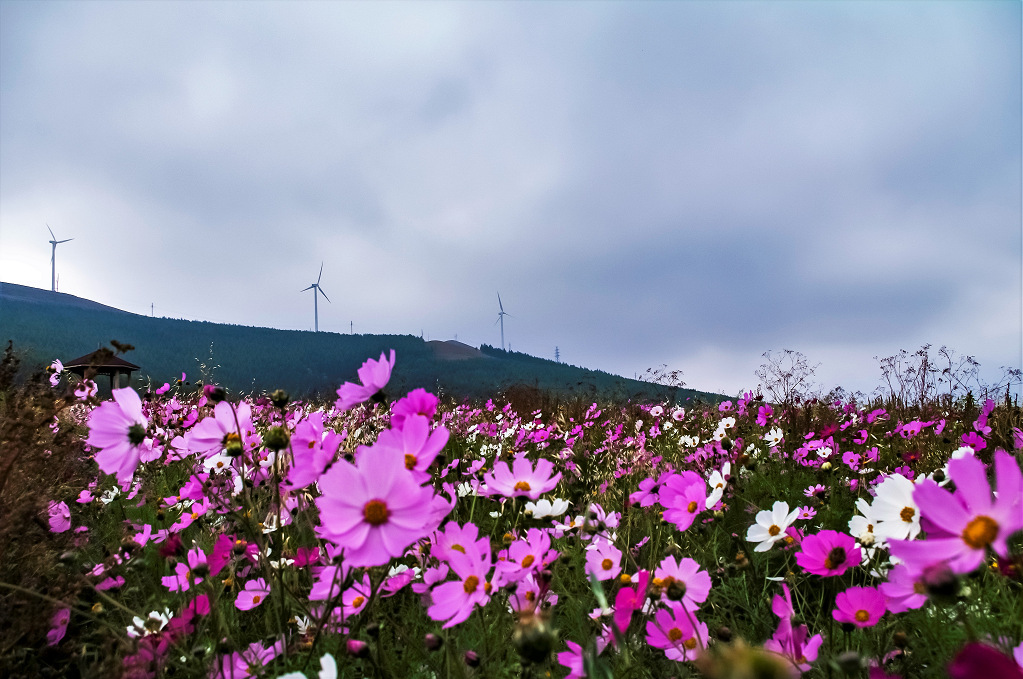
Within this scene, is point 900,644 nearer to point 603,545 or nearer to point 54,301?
point 603,545

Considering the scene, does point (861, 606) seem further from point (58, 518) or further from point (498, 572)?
point (58, 518)

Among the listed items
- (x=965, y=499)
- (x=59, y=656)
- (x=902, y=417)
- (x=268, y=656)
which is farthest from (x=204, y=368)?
(x=902, y=417)

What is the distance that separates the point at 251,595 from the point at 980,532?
5.13 feet

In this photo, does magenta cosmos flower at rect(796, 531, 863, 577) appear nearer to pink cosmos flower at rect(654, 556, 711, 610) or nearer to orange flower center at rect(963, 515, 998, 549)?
pink cosmos flower at rect(654, 556, 711, 610)

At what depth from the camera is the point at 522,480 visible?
1.23 metres

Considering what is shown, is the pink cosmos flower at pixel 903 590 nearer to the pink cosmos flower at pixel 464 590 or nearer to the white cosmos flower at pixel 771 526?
the white cosmos flower at pixel 771 526

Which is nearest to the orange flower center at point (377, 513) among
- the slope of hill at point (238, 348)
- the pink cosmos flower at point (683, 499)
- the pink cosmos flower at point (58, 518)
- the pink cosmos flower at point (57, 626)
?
the pink cosmos flower at point (683, 499)

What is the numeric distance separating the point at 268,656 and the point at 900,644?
3.99 feet

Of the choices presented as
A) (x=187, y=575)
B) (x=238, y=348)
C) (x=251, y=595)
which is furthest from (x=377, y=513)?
(x=238, y=348)

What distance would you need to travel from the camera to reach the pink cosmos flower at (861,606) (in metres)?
1.02

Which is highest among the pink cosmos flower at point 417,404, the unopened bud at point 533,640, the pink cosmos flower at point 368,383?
the pink cosmos flower at point 368,383

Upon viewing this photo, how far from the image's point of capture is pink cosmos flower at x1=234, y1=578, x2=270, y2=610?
1.48 meters

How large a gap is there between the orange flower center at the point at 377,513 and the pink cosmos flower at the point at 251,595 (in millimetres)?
940

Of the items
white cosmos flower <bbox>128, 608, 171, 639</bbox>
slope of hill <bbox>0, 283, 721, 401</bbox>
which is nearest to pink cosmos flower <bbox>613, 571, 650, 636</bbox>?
white cosmos flower <bbox>128, 608, 171, 639</bbox>
